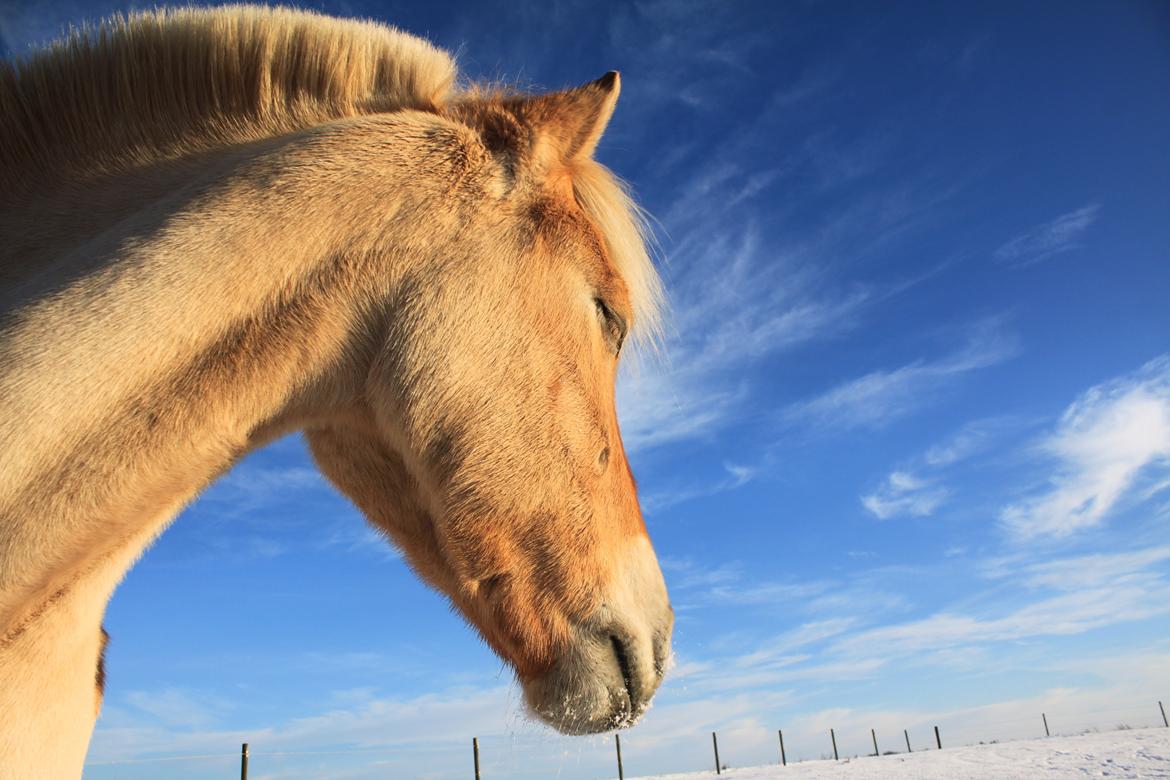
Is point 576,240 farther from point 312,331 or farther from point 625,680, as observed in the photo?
point 625,680

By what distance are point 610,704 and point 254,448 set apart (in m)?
1.11

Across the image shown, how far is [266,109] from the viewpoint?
6.13ft

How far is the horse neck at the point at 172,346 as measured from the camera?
138 centimetres

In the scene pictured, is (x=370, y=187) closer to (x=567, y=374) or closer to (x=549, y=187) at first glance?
(x=549, y=187)

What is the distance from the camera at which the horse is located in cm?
145

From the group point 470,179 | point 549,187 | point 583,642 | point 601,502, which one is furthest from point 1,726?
point 549,187

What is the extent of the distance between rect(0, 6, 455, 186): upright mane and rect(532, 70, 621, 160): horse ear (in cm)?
60

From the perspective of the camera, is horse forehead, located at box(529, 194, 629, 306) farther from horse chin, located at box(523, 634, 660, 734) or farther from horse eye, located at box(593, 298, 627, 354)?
horse chin, located at box(523, 634, 660, 734)

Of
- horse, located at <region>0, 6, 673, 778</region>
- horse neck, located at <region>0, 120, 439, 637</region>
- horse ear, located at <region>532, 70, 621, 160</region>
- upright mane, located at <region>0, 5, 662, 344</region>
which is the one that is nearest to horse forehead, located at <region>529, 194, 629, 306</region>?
horse, located at <region>0, 6, 673, 778</region>

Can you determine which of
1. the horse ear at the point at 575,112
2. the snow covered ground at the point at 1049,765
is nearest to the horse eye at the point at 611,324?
the horse ear at the point at 575,112

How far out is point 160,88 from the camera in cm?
182

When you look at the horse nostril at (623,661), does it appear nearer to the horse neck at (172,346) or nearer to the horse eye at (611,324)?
the horse eye at (611,324)

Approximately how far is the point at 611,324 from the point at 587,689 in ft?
3.34

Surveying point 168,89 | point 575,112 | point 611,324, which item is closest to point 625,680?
point 611,324
